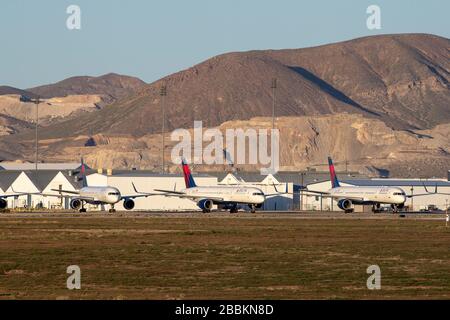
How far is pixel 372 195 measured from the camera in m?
139

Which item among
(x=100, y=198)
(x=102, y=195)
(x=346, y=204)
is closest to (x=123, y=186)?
(x=100, y=198)

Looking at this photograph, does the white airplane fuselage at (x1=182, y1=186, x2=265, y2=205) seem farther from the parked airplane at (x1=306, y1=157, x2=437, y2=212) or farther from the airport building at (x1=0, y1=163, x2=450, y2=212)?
the airport building at (x1=0, y1=163, x2=450, y2=212)

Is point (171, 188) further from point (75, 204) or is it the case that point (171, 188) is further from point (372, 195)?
point (372, 195)

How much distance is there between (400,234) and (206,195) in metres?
57.1

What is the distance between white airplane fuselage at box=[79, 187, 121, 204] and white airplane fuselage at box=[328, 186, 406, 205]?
28.3m

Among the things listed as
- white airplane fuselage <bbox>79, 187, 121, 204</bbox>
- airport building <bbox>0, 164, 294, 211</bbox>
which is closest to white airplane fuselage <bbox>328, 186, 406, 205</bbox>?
airport building <bbox>0, 164, 294, 211</bbox>

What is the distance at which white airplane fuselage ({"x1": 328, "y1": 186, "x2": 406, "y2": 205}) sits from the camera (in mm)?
136750

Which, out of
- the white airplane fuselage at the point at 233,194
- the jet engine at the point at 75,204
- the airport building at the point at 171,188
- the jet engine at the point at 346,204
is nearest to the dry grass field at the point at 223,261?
the white airplane fuselage at the point at 233,194

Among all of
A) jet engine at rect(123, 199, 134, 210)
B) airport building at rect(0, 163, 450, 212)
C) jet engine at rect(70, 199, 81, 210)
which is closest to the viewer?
jet engine at rect(70, 199, 81, 210)

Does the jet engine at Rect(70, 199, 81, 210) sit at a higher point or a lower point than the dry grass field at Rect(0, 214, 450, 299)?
higher

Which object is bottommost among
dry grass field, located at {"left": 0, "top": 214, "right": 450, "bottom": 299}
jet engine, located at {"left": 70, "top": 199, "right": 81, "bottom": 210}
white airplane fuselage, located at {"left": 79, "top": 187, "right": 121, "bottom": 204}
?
dry grass field, located at {"left": 0, "top": 214, "right": 450, "bottom": 299}
